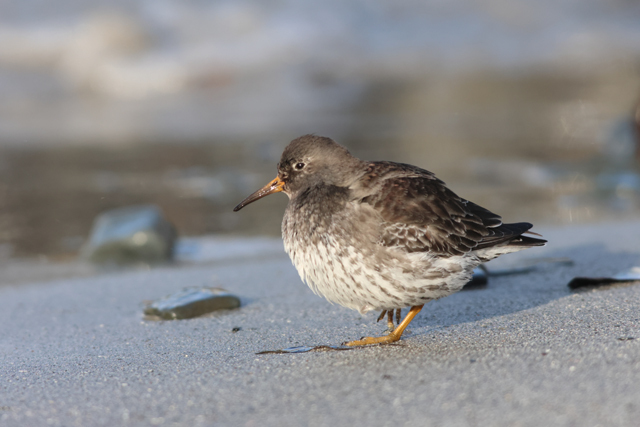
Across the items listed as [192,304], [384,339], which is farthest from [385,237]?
[192,304]

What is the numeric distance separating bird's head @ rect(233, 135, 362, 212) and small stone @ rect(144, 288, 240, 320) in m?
0.87

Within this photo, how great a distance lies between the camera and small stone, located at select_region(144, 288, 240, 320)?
4105 millimetres

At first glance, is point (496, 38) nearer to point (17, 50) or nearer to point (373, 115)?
point (373, 115)

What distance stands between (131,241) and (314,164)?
272 cm

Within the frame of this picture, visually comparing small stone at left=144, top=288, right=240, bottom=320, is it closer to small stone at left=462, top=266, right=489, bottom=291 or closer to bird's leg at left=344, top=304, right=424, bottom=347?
bird's leg at left=344, top=304, right=424, bottom=347

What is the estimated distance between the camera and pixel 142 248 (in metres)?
5.96

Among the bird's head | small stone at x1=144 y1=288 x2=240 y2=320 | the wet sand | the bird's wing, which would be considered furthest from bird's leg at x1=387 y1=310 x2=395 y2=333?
small stone at x1=144 y1=288 x2=240 y2=320

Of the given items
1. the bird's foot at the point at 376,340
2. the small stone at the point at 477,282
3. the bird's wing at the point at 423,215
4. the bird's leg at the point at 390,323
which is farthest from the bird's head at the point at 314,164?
the small stone at the point at 477,282

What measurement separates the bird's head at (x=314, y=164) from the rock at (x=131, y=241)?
8.01 feet

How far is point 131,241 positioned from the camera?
5.91 metres

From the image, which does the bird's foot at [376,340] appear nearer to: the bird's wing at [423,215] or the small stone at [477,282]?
the bird's wing at [423,215]

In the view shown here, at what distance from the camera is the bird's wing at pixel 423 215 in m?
3.35

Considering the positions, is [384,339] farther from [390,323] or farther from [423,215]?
[423,215]

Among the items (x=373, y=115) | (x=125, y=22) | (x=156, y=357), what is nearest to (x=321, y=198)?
(x=156, y=357)
